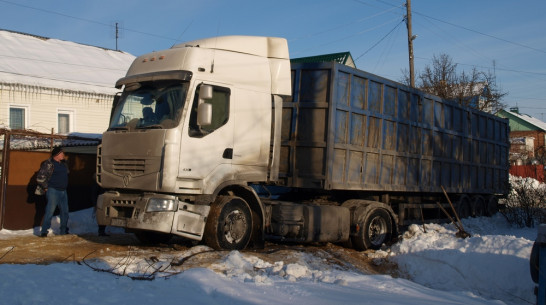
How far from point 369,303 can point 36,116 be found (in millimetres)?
16813

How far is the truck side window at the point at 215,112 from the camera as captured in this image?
7.66 m

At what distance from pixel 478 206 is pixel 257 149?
9.57 meters

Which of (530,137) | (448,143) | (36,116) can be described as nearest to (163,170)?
(448,143)

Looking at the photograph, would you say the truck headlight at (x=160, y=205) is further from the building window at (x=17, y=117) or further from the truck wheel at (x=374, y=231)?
the building window at (x=17, y=117)

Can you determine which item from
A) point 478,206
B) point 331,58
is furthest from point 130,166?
point 331,58

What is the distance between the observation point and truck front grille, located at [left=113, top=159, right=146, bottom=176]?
25.3 ft

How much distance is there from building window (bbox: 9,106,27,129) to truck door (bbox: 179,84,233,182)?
13043 millimetres

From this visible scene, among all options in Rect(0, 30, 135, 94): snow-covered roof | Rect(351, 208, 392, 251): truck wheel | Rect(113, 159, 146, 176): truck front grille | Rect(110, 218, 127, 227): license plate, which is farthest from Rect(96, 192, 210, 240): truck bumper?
Rect(0, 30, 135, 94): snow-covered roof

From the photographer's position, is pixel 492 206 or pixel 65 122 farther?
pixel 65 122

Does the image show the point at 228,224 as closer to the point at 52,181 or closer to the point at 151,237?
the point at 151,237

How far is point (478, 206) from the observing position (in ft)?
50.8

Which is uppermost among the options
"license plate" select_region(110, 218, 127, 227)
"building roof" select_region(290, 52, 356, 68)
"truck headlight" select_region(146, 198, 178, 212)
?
"building roof" select_region(290, 52, 356, 68)

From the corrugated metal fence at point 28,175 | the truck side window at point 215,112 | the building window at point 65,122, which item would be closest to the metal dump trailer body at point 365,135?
the truck side window at point 215,112

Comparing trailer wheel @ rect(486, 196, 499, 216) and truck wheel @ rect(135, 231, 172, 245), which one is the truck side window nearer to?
truck wheel @ rect(135, 231, 172, 245)
